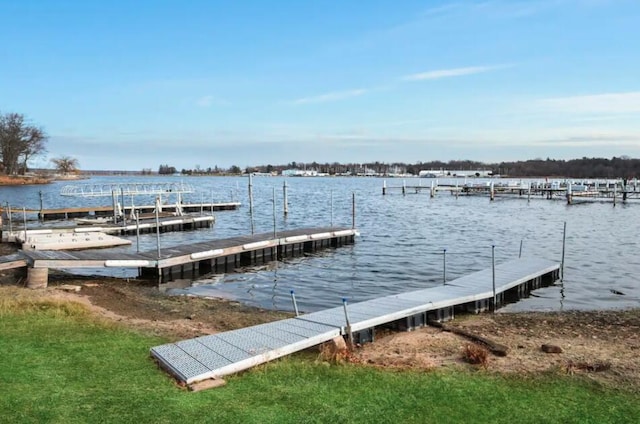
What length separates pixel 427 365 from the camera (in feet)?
28.6

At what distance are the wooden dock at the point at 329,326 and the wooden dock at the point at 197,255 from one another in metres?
9.69

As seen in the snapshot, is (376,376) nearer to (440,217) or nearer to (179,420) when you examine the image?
(179,420)

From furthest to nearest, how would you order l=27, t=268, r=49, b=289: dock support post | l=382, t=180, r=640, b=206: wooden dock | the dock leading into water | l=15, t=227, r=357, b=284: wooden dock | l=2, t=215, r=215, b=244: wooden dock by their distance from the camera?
l=382, t=180, r=640, b=206: wooden dock, l=2, t=215, r=215, b=244: wooden dock, l=15, t=227, r=357, b=284: wooden dock, the dock leading into water, l=27, t=268, r=49, b=289: dock support post

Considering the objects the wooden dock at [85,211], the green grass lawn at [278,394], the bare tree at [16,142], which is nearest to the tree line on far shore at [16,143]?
the bare tree at [16,142]

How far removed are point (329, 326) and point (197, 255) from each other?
39.2ft

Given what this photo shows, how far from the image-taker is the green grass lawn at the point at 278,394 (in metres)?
6.13

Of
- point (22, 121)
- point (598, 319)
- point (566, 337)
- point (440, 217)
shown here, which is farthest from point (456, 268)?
point (22, 121)

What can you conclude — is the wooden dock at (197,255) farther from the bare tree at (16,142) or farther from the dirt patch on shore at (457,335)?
the bare tree at (16,142)

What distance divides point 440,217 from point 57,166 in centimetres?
13954

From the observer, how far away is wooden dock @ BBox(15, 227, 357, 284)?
58.0ft

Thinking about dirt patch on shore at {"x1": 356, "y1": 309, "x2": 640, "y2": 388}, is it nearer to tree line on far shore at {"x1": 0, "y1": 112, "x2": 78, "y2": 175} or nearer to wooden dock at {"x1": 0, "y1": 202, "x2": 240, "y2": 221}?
wooden dock at {"x1": 0, "y1": 202, "x2": 240, "y2": 221}

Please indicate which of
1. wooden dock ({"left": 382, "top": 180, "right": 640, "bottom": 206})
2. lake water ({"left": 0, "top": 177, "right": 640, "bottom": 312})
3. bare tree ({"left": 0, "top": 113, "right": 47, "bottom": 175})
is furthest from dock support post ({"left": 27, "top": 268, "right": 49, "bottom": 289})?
bare tree ({"left": 0, "top": 113, "right": 47, "bottom": 175})

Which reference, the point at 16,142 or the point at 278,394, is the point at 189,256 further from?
the point at 16,142

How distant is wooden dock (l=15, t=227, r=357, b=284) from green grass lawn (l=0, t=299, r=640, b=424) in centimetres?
941
